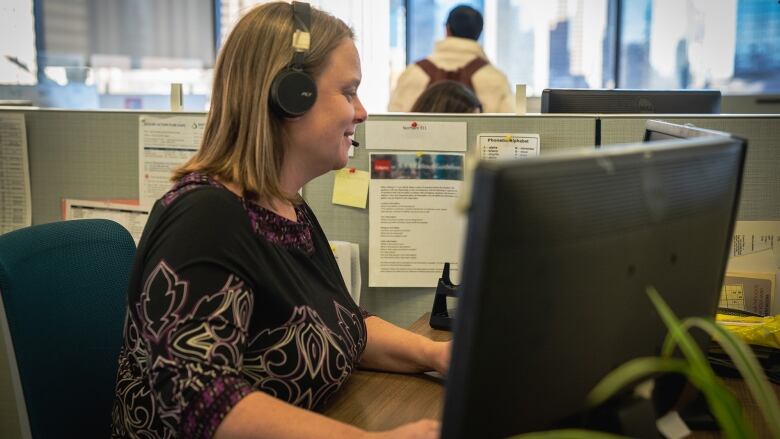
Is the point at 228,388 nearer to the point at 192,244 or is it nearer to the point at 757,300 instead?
the point at 192,244

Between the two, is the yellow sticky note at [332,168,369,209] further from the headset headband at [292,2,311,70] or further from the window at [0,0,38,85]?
the window at [0,0,38,85]

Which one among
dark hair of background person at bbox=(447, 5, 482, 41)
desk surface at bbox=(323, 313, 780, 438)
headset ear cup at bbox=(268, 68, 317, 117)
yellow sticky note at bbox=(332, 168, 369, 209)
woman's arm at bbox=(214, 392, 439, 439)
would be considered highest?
dark hair of background person at bbox=(447, 5, 482, 41)

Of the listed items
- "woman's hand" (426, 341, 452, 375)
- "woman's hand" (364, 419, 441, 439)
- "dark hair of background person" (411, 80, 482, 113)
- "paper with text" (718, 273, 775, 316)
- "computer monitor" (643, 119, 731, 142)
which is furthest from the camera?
"dark hair of background person" (411, 80, 482, 113)

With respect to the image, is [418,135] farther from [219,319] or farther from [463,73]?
[463,73]

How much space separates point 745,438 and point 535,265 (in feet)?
0.56

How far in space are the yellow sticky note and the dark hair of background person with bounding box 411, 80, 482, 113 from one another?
2.10 feet

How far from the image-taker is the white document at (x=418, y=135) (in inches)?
64.3

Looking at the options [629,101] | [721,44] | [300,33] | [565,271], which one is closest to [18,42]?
[721,44]

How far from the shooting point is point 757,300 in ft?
4.73

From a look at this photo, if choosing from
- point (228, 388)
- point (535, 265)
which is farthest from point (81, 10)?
point (535, 265)

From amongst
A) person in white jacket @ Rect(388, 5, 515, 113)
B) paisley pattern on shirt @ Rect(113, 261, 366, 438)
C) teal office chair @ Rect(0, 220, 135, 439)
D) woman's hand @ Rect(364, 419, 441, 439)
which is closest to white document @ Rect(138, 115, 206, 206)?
teal office chair @ Rect(0, 220, 135, 439)

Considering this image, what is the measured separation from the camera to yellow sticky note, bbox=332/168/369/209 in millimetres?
1669

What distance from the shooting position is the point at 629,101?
1.77m

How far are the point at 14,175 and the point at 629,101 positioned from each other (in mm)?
1315
